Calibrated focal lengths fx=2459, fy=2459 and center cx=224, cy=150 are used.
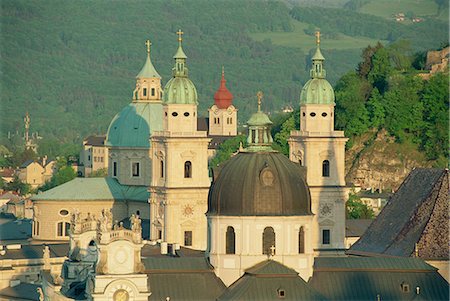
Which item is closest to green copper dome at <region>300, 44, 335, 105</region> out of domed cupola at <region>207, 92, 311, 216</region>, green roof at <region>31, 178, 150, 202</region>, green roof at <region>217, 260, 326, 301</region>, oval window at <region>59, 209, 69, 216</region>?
green roof at <region>31, 178, 150, 202</region>

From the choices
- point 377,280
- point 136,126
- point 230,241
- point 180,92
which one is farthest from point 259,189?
point 136,126

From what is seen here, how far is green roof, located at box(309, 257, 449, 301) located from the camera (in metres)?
80.9

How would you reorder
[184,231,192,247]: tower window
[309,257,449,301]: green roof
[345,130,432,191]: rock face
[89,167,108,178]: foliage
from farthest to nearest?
1. [89,167,108,178]: foliage
2. [345,130,432,191]: rock face
3. [184,231,192,247]: tower window
4. [309,257,449,301]: green roof

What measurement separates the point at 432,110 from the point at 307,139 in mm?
37153

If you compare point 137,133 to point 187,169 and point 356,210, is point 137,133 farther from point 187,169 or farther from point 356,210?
point 187,169

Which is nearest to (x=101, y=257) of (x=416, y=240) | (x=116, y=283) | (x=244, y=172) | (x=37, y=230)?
(x=116, y=283)

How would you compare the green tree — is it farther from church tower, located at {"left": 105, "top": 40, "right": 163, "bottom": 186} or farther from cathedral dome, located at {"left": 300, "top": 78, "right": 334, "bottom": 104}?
cathedral dome, located at {"left": 300, "top": 78, "right": 334, "bottom": 104}

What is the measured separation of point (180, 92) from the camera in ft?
370

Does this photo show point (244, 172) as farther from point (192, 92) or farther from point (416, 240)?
point (192, 92)

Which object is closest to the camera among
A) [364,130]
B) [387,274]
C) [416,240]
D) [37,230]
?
[387,274]

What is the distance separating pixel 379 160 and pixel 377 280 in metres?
66.1

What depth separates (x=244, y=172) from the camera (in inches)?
3177

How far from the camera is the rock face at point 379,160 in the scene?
14675cm

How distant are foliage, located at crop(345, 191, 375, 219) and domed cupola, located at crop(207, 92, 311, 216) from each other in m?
48.2
